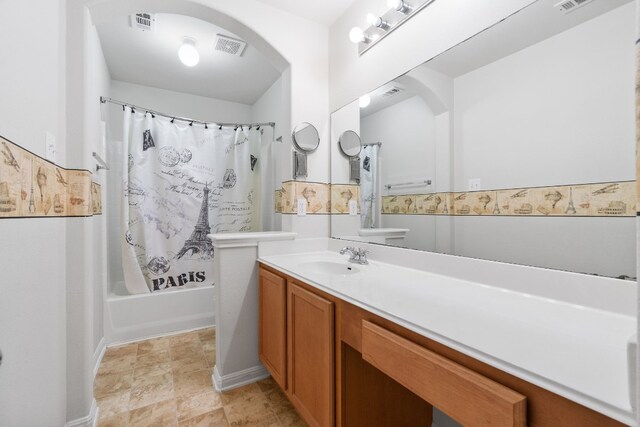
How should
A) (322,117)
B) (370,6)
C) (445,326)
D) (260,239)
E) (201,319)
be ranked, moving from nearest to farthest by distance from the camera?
1. (445,326)
2. (370,6)
3. (260,239)
4. (322,117)
5. (201,319)

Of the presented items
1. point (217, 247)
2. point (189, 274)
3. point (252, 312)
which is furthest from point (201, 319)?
point (217, 247)

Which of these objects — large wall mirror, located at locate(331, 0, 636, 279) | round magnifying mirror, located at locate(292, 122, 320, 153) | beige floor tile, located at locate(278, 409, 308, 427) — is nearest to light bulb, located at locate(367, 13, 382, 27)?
large wall mirror, located at locate(331, 0, 636, 279)

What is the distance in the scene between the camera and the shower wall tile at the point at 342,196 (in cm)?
200

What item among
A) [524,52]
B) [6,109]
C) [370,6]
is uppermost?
[370,6]

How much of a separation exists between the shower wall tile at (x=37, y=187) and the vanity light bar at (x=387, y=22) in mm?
1702

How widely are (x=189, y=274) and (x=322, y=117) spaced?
1.96m

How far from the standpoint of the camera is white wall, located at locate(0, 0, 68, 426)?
870 mm

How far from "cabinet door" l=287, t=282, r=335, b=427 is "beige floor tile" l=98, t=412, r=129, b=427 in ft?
3.00

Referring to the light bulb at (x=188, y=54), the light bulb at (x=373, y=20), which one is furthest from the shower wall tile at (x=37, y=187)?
the light bulb at (x=373, y=20)

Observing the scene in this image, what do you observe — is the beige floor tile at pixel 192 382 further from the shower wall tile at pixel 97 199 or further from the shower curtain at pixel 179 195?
the shower wall tile at pixel 97 199

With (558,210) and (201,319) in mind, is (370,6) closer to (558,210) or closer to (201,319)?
(558,210)

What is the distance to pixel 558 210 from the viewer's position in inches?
37.5

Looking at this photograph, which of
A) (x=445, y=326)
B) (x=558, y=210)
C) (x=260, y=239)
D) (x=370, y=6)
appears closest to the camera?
(x=445, y=326)

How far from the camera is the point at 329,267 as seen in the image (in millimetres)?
1757
